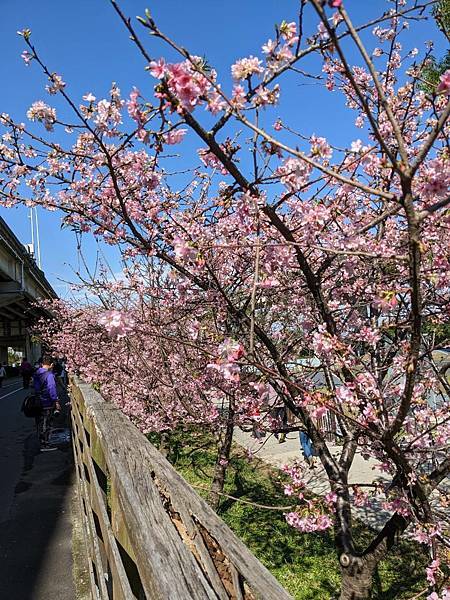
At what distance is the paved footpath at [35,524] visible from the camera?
4.14 m

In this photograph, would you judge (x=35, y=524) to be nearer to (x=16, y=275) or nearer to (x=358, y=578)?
(x=358, y=578)

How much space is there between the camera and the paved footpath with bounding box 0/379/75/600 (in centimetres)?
414

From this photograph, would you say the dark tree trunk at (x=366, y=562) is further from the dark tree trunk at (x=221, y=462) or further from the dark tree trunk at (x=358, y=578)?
the dark tree trunk at (x=221, y=462)

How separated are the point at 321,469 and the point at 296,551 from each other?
2.84 m

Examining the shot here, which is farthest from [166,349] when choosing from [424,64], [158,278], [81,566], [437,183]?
[437,183]

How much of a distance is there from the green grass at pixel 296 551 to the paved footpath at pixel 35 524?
169 centimetres

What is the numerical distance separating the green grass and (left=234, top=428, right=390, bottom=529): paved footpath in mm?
474

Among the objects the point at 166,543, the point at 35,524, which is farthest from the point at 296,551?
the point at 166,543

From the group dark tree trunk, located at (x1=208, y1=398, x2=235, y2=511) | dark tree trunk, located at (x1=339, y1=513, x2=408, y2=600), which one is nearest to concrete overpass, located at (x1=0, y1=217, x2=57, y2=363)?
dark tree trunk, located at (x1=208, y1=398, x2=235, y2=511)

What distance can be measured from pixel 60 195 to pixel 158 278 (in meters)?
2.14

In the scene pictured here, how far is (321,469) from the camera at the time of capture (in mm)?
8141

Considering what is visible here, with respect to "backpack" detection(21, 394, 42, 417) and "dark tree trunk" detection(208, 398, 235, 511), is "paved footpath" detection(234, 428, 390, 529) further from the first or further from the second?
"backpack" detection(21, 394, 42, 417)

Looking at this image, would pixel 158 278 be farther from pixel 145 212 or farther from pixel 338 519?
pixel 338 519

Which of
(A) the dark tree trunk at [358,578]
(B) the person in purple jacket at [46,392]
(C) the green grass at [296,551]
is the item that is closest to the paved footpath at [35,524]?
(B) the person in purple jacket at [46,392]
